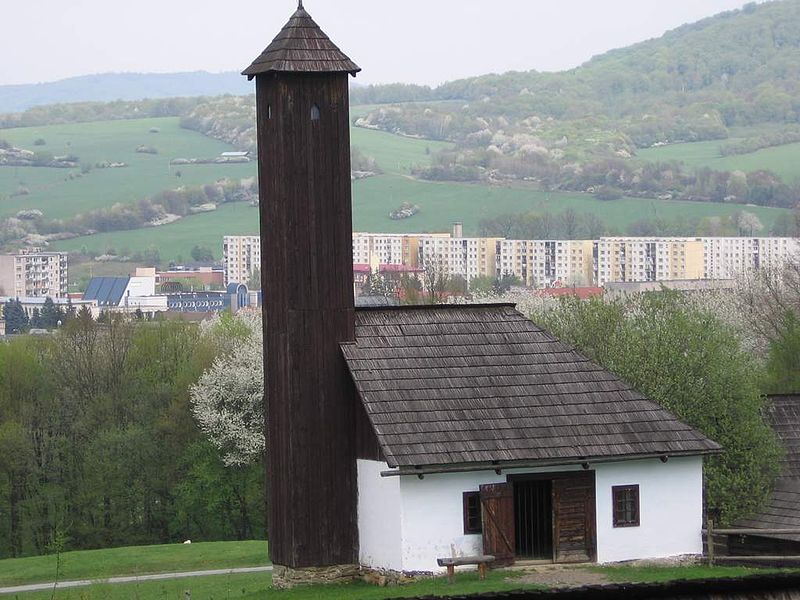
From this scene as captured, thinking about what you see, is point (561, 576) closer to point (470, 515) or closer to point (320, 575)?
→ point (470, 515)

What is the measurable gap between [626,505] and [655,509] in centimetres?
45

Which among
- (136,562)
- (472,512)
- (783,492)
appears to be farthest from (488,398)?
(136,562)

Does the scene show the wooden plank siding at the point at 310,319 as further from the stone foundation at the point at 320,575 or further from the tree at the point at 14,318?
the tree at the point at 14,318

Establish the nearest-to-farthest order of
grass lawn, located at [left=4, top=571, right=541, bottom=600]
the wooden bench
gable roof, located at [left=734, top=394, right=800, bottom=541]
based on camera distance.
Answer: grass lawn, located at [left=4, top=571, right=541, bottom=600] < the wooden bench < gable roof, located at [left=734, top=394, right=800, bottom=541]

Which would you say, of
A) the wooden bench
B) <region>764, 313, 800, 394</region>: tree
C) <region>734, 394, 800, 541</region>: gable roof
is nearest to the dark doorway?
the wooden bench

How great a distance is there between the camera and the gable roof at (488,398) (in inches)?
921

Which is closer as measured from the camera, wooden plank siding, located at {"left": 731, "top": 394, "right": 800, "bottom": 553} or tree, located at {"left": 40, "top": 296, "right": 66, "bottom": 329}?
wooden plank siding, located at {"left": 731, "top": 394, "right": 800, "bottom": 553}

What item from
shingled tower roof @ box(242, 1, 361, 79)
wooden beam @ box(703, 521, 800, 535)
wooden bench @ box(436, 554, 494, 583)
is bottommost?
wooden bench @ box(436, 554, 494, 583)

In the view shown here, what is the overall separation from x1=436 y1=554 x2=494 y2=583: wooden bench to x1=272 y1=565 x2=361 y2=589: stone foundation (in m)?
1.92

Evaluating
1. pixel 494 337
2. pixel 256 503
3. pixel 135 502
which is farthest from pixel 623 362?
pixel 135 502

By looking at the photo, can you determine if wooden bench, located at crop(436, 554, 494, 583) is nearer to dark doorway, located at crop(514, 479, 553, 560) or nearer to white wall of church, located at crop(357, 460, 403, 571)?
white wall of church, located at crop(357, 460, 403, 571)

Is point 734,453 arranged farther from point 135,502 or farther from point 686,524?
point 135,502

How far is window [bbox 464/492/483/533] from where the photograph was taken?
2342cm

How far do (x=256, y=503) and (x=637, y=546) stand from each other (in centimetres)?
2039
